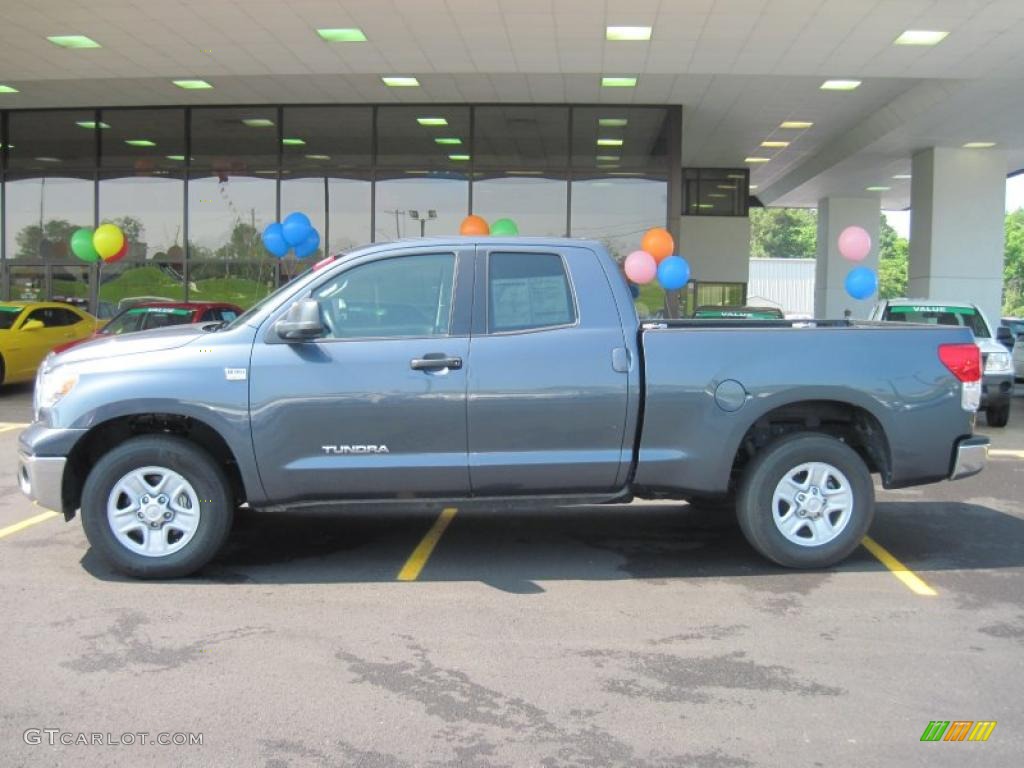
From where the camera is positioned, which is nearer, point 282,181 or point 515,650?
point 515,650

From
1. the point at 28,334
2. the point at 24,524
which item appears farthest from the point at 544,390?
A: the point at 28,334

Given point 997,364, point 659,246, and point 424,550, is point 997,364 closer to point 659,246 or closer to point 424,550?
point 659,246

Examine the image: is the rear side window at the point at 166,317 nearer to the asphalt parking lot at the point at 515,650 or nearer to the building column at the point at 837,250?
the asphalt parking lot at the point at 515,650

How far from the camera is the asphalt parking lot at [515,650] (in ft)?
11.4

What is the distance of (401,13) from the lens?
13156 millimetres

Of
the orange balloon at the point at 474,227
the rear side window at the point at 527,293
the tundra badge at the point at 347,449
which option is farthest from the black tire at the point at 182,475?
the orange balloon at the point at 474,227

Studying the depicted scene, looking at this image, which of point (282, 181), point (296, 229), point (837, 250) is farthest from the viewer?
point (837, 250)

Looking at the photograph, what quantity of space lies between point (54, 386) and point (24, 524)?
201cm

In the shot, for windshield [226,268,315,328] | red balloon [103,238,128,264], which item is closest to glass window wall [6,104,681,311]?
red balloon [103,238,128,264]

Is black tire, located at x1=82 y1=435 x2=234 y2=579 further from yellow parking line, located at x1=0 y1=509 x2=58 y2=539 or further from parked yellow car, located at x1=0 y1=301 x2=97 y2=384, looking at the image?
parked yellow car, located at x1=0 y1=301 x2=97 y2=384

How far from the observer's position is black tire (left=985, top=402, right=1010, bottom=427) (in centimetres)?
1232

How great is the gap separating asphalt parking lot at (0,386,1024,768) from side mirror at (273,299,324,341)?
1.49 m

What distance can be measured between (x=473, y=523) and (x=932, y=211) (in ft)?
56.9

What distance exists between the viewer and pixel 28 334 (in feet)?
49.7
